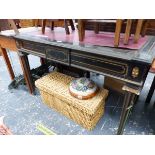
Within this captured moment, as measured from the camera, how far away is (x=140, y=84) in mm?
757

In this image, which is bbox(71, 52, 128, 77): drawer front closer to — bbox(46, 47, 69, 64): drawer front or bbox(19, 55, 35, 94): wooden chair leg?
bbox(46, 47, 69, 64): drawer front

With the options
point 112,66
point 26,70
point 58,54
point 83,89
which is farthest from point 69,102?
point 26,70

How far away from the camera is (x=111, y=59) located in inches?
31.1

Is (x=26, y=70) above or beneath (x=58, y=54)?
beneath

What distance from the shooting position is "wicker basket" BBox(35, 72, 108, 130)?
1.06 m

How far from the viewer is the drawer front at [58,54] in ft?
3.23

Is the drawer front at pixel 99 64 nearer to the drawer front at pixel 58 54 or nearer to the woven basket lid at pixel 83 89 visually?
the drawer front at pixel 58 54

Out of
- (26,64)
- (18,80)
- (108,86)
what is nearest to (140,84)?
(108,86)

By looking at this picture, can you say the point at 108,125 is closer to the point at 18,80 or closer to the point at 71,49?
the point at 71,49

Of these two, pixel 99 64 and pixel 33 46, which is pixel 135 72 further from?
pixel 33 46

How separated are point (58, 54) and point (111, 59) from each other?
406mm

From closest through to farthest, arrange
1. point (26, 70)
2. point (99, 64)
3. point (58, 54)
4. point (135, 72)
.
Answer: point (135, 72) → point (99, 64) → point (58, 54) → point (26, 70)
